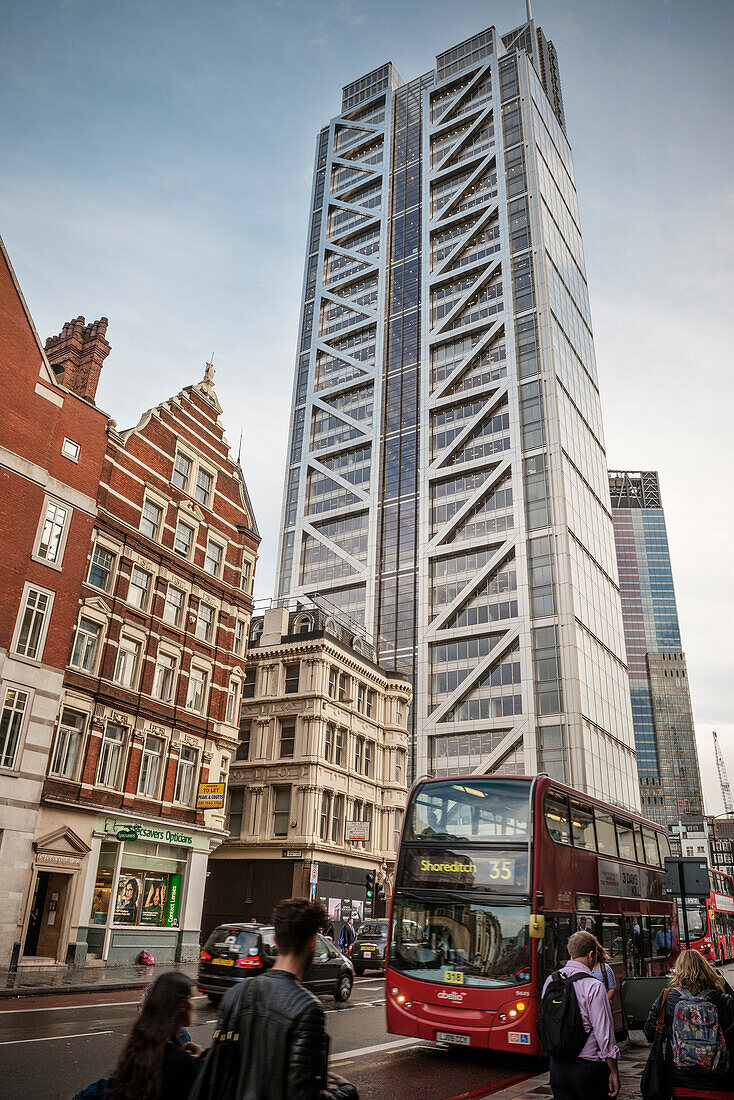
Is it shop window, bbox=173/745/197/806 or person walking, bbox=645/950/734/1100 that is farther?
shop window, bbox=173/745/197/806

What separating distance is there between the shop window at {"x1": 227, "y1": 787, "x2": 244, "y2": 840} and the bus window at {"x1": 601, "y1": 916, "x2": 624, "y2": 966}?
28084 millimetres

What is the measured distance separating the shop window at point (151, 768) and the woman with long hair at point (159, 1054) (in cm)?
2489

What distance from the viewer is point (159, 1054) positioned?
3.82 meters

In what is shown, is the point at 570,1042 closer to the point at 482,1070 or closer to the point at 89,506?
the point at 482,1070

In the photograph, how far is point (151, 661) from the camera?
28.2 m

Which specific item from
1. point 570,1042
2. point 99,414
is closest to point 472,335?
point 99,414

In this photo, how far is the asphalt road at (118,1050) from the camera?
30.5ft

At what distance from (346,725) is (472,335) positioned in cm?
6006

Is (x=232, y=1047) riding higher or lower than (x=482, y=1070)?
higher

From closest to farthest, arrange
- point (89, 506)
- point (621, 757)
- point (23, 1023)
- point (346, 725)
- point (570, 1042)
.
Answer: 1. point (570, 1042)
2. point (23, 1023)
3. point (89, 506)
4. point (346, 725)
5. point (621, 757)

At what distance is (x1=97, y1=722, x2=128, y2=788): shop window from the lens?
1022 inches

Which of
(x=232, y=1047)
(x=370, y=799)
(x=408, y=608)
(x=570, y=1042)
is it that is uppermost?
(x=408, y=608)

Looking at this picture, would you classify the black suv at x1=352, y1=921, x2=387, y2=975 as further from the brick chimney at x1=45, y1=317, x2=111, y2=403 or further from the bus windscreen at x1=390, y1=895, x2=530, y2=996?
the brick chimney at x1=45, y1=317, x2=111, y2=403

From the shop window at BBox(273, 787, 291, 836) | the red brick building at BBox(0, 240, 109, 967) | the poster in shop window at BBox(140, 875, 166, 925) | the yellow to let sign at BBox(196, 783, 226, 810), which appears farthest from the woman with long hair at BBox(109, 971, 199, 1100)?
the shop window at BBox(273, 787, 291, 836)
